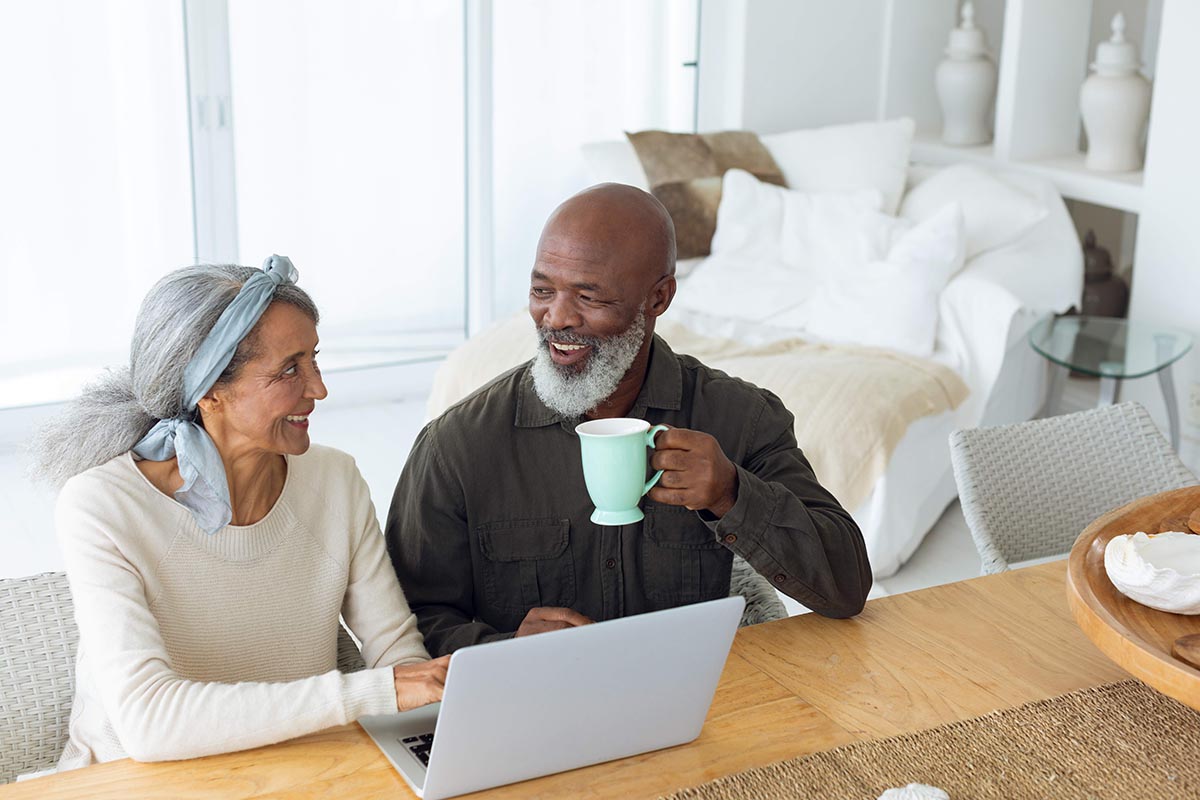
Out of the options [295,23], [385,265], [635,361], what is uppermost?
[295,23]

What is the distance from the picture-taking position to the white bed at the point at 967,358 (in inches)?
136

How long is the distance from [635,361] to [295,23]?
3019 mm

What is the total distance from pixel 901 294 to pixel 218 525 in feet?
8.64

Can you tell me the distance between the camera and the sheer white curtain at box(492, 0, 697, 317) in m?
4.91

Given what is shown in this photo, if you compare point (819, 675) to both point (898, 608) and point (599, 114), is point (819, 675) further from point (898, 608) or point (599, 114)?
point (599, 114)

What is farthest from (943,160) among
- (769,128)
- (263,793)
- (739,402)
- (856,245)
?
(263,793)

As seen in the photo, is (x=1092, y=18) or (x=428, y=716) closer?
(x=428, y=716)

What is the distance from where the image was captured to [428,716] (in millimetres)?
1510

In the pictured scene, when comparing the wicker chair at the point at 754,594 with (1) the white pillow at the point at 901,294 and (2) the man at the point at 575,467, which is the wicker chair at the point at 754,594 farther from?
(1) the white pillow at the point at 901,294

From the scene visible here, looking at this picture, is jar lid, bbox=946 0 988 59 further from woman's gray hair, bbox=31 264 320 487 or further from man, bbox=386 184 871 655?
woman's gray hair, bbox=31 264 320 487

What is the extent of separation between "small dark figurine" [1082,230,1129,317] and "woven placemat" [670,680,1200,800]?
338 cm

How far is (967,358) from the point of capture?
3822 millimetres

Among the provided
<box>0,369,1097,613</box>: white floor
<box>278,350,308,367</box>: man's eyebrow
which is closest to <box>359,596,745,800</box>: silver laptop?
<box>278,350,308,367</box>: man's eyebrow

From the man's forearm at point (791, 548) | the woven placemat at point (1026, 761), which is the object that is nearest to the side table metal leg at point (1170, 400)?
the man's forearm at point (791, 548)
